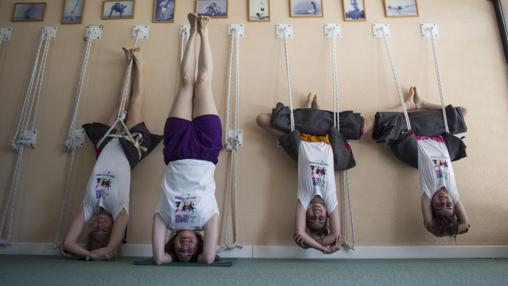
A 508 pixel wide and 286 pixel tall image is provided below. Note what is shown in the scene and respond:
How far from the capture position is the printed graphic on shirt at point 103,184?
187 centimetres

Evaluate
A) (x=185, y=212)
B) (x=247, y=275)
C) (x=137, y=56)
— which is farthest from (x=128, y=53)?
(x=247, y=275)

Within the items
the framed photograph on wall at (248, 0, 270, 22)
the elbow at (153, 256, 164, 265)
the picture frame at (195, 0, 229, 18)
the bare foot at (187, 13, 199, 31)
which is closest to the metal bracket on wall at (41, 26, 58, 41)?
the picture frame at (195, 0, 229, 18)

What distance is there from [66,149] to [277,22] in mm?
1713

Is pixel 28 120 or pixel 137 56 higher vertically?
pixel 137 56

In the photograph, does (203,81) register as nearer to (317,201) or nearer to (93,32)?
(317,201)

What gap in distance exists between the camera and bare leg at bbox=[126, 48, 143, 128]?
218 cm

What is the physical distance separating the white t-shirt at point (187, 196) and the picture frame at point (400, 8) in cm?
182

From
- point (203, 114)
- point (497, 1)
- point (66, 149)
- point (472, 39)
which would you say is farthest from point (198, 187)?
point (497, 1)

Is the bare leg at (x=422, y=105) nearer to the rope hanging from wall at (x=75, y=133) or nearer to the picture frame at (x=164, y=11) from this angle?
the picture frame at (x=164, y=11)

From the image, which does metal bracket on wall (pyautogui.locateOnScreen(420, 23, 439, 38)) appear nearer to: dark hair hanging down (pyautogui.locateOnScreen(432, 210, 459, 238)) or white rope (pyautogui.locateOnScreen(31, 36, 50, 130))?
dark hair hanging down (pyautogui.locateOnScreen(432, 210, 459, 238))

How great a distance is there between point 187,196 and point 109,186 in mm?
566

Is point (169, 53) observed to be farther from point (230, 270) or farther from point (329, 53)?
point (230, 270)

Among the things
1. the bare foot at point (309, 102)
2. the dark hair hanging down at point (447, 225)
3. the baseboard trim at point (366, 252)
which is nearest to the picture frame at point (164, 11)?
the bare foot at point (309, 102)

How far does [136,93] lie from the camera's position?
225cm
